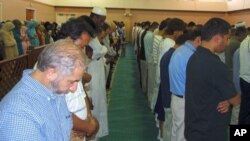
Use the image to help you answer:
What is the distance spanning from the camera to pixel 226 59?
609 centimetres

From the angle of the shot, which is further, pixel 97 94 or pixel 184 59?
pixel 97 94

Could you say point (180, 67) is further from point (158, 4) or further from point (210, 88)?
point (158, 4)

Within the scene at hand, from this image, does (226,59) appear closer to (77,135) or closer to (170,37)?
(170,37)


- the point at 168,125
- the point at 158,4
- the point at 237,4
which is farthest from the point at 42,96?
the point at 158,4

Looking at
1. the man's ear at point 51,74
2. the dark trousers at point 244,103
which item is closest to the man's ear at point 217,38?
the man's ear at point 51,74

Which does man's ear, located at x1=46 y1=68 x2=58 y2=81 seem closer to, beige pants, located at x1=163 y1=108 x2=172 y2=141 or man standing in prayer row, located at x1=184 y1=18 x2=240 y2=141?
man standing in prayer row, located at x1=184 y1=18 x2=240 y2=141

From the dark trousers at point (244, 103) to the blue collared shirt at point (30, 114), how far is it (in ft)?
11.8

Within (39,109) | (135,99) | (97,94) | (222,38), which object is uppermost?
(222,38)

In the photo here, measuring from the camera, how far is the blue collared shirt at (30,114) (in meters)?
1.51

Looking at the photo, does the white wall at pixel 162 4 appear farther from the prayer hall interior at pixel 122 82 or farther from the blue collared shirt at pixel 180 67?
the blue collared shirt at pixel 180 67

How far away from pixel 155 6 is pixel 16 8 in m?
11.3

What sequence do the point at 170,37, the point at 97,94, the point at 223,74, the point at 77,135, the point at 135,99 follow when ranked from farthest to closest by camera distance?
the point at 135,99 < the point at 170,37 < the point at 97,94 < the point at 223,74 < the point at 77,135

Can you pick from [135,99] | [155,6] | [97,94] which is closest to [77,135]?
[97,94]

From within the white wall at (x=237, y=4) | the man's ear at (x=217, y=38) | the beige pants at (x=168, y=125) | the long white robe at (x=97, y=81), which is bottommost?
the beige pants at (x=168, y=125)
